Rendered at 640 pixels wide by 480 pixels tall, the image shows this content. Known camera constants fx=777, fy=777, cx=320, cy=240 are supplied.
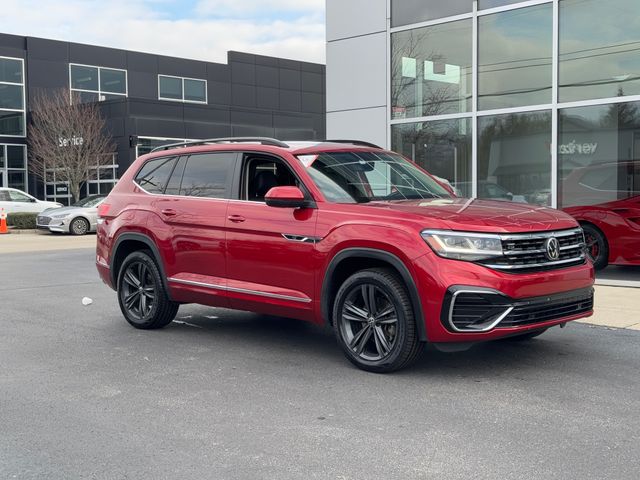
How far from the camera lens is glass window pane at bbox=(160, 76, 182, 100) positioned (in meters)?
42.6

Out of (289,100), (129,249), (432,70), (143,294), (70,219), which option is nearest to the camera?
(143,294)

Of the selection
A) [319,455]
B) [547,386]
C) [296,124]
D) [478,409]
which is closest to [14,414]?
[319,455]

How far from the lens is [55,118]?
112 ft

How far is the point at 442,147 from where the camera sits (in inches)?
559

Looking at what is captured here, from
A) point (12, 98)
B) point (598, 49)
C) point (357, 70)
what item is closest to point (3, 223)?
point (12, 98)

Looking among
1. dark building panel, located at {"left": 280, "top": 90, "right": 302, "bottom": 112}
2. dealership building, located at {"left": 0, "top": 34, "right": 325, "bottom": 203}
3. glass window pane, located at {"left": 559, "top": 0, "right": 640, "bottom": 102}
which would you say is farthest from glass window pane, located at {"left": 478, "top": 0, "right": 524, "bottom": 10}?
dark building panel, located at {"left": 280, "top": 90, "right": 302, "bottom": 112}

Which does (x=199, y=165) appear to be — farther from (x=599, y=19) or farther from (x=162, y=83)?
(x=162, y=83)

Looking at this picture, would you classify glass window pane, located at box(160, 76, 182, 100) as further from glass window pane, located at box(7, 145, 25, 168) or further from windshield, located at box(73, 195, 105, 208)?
windshield, located at box(73, 195, 105, 208)

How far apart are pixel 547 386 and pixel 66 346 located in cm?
421

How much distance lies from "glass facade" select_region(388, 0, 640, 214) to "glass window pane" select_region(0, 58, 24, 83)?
2743 centimetres

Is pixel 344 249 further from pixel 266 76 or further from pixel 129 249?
pixel 266 76

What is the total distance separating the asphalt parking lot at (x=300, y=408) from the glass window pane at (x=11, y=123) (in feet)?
104

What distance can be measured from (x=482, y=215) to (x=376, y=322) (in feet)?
3.64

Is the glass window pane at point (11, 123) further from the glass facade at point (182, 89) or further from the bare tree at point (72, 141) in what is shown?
the glass facade at point (182, 89)
